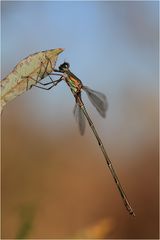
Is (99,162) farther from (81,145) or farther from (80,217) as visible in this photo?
(80,217)

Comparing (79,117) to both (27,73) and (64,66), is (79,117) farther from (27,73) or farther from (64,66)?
(27,73)

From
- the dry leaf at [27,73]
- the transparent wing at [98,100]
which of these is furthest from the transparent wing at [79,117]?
the dry leaf at [27,73]

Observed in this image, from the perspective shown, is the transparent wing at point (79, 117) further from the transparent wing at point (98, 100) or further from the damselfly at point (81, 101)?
the transparent wing at point (98, 100)

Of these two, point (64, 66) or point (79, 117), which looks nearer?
point (64, 66)

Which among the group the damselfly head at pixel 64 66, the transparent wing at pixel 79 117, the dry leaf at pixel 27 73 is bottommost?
the transparent wing at pixel 79 117

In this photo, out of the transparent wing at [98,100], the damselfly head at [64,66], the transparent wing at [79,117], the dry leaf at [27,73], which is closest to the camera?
the dry leaf at [27,73]

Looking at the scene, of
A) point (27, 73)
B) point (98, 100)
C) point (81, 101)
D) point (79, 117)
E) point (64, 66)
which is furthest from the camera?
point (98, 100)

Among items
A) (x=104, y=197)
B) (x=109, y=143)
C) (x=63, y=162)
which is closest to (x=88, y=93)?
(x=63, y=162)

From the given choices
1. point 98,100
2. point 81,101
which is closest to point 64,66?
point 81,101

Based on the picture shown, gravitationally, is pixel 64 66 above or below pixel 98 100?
above

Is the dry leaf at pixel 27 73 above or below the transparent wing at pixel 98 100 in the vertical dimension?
A: above

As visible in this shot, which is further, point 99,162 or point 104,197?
point 99,162
